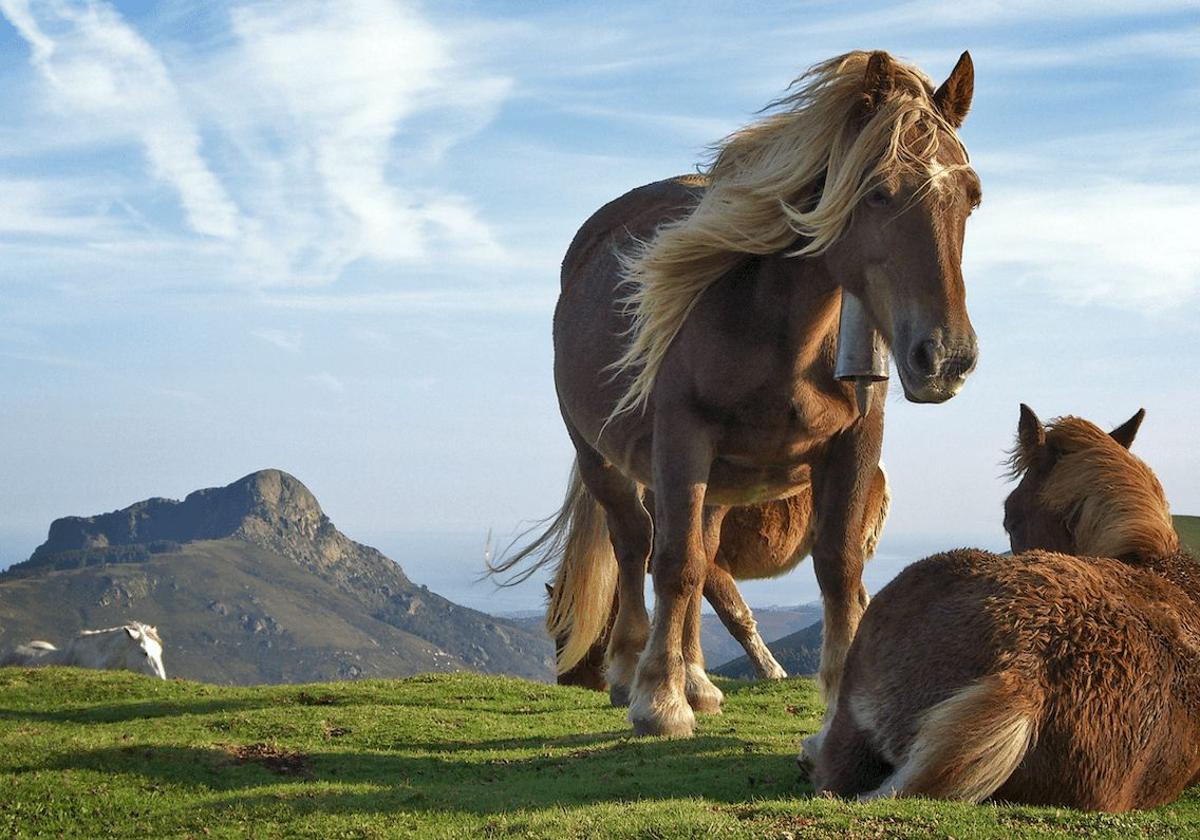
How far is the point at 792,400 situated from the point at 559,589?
630 centimetres

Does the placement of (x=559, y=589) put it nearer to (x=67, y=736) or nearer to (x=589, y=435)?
(x=589, y=435)

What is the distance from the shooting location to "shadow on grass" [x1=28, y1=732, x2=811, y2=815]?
7906 mm

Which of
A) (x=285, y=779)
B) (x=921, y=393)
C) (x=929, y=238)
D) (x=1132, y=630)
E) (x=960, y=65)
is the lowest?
(x=285, y=779)

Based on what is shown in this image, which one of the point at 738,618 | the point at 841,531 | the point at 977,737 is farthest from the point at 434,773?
the point at 738,618

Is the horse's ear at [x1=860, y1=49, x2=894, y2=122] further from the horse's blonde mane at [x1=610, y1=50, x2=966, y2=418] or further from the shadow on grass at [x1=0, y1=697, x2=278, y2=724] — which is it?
the shadow on grass at [x1=0, y1=697, x2=278, y2=724]

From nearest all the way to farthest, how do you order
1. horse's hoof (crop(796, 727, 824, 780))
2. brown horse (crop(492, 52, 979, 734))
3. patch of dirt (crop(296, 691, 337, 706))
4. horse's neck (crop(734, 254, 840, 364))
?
horse's hoof (crop(796, 727, 824, 780))
brown horse (crop(492, 52, 979, 734))
horse's neck (crop(734, 254, 840, 364))
patch of dirt (crop(296, 691, 337, 706))

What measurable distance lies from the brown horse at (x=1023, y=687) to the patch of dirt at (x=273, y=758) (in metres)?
4.39

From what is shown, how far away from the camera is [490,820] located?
23.9ft

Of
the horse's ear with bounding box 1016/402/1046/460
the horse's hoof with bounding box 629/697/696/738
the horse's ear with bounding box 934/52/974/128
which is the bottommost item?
the horse's hoof with bounding box 629/697/696/738

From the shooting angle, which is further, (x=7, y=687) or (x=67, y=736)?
(x=7, y=687)

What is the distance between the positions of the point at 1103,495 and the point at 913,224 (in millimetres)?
2306

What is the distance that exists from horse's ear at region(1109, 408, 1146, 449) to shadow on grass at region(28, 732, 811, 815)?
3623 mm

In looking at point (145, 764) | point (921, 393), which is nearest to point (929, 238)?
point (921, 393)

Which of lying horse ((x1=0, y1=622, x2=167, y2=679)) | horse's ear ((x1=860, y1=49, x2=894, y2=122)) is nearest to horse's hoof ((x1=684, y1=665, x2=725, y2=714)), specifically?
horse's ear ((x1=860, y1=49, x2=894, y2=122))
